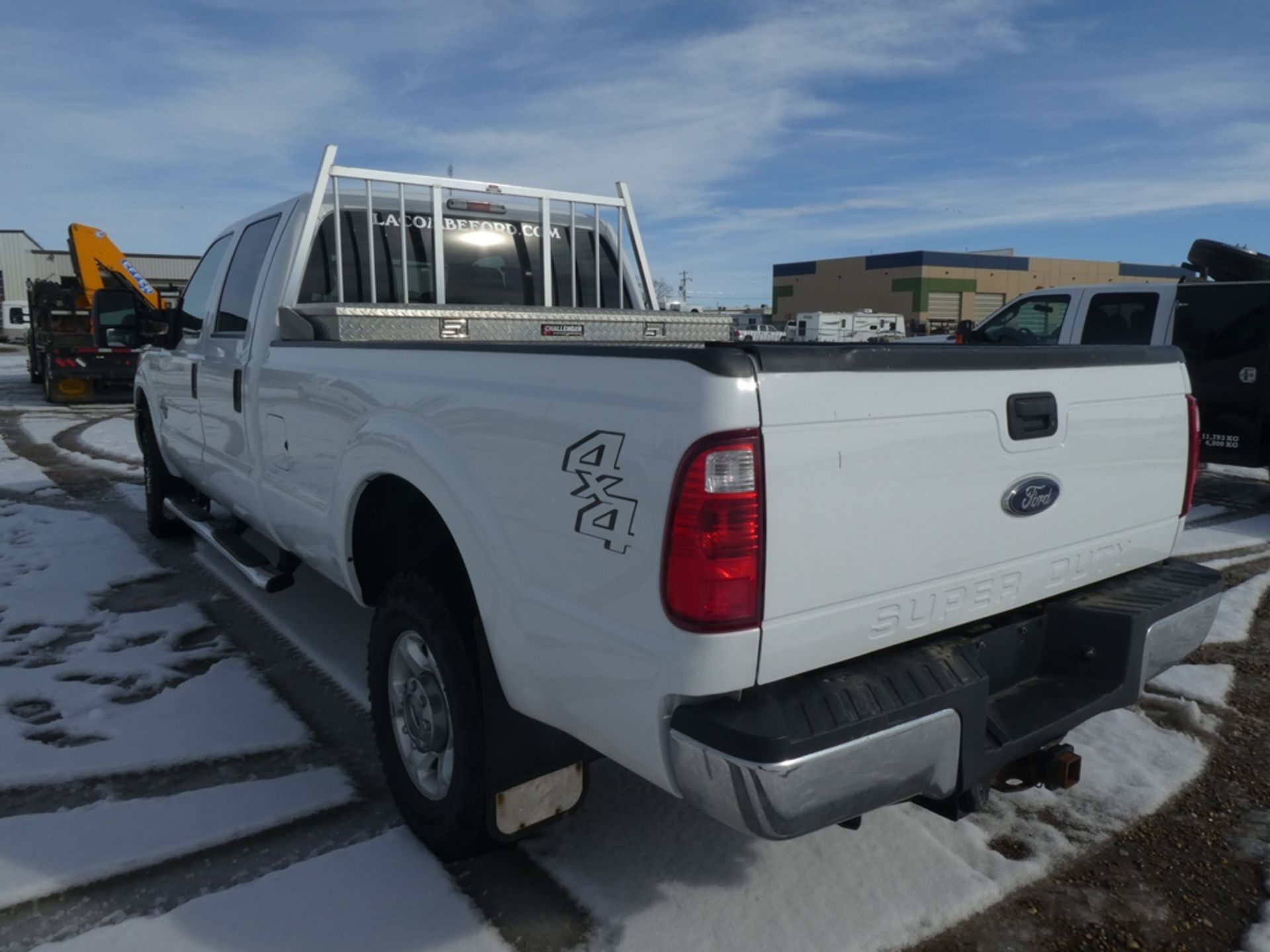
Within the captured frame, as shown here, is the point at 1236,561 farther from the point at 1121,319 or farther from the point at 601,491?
the point at 601,491

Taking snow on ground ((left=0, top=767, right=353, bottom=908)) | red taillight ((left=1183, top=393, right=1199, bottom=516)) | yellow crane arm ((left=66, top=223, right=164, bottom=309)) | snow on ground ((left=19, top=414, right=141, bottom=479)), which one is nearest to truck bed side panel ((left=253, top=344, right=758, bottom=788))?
snow on ground ((left=0, top=767, right=353, bottom=908))

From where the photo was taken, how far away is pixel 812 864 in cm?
282

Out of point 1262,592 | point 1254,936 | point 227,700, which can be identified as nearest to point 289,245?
point 227,700

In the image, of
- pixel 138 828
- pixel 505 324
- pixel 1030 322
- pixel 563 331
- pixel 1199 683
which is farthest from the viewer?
pixel 1030 322

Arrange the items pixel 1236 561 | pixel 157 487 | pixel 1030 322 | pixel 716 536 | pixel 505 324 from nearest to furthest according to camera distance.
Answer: pixel 716 536 < pixel 505 324 < pixel 1236 561 < pixel 157 487 < pixel 1030 322

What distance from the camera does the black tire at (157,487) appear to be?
655 centimetres

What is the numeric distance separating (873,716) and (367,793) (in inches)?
75.8

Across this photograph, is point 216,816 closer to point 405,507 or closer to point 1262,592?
point 405,507

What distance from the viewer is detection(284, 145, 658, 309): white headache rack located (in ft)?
14.0

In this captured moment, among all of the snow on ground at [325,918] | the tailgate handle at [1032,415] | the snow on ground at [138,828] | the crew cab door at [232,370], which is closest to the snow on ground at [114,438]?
the crew cab door at [232,370]

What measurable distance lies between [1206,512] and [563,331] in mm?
6595

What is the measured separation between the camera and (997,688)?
2.53 m

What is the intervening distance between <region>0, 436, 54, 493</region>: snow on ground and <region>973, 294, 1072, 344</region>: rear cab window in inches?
387

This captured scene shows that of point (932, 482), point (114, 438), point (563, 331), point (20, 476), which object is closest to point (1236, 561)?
point (563, 331)
